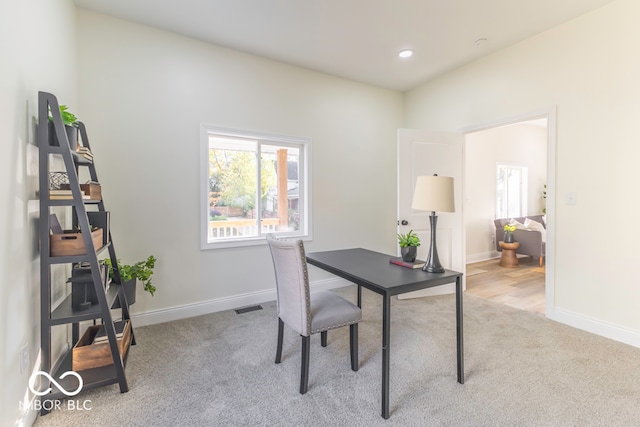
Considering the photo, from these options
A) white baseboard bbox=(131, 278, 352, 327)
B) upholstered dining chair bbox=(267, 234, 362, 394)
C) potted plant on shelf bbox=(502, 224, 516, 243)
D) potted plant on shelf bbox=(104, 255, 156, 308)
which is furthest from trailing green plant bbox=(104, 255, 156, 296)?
potted plant on shelf bbox=(502, 224, 516, 243)

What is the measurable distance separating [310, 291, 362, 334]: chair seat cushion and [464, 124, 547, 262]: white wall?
4344 mm

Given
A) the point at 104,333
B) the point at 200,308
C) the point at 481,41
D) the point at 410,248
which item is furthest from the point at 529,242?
the point at 104,333

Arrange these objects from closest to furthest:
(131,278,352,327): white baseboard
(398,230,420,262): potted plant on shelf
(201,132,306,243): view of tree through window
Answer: (398,230,420,262): potted plant on shelf < (131,278,352,327): white baseboard < (201,132,306,243): view of tree through window

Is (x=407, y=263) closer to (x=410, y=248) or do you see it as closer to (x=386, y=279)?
(x=410, y=248)

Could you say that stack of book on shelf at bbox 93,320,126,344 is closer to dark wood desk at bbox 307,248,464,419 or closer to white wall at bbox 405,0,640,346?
dark wood desk at bbox 307,248,464,419

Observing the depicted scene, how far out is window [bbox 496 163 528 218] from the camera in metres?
6.30

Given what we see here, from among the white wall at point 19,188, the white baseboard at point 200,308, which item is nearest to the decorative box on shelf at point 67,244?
the white wall at point 19,188

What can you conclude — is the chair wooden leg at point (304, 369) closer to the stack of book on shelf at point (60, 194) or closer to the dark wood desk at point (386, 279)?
the dark wood desk at point (386, 279)

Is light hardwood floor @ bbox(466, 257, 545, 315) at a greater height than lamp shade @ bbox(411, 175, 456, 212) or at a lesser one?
lesser

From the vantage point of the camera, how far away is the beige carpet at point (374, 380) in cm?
166

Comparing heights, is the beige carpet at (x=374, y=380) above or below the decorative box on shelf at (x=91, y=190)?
below

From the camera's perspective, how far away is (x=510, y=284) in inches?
166

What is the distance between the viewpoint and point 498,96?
3379 millimetres

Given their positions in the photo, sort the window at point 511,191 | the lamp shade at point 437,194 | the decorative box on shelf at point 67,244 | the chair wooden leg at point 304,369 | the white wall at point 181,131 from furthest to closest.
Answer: the window at point 511,191 → the white wall at point 181,131 → the lamp shade at point 437,194 → the chair wooden leg at point 304,369 → the decorative box on shelf at point 67,244
